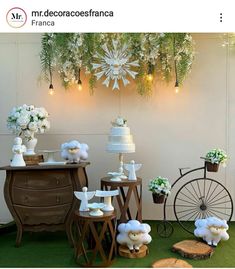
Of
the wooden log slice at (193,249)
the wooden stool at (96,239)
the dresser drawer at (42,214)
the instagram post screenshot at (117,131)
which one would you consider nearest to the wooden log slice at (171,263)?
the instagram post screenshot at (117,131)

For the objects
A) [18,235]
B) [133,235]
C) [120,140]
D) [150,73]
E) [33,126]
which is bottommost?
[18,235]

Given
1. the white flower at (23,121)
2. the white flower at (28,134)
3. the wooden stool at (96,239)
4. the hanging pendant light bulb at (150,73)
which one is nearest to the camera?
the wooden stool at (96,239)

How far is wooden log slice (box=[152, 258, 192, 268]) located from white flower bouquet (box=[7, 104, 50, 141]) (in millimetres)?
1812

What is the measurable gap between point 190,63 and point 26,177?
2.23m

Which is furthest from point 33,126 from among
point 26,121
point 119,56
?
point 119,56

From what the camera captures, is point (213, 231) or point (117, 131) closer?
point (213, 231)

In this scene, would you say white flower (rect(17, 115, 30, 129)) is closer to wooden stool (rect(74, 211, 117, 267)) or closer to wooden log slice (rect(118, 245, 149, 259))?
wooden stool (rect(74, 211, 117, 267))

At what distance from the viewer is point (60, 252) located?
3.12 m

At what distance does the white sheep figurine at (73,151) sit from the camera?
3379 mm

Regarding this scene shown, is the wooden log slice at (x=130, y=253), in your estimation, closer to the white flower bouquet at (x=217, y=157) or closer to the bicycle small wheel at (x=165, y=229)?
the bicycle small wheel at (x=165, y=229)
